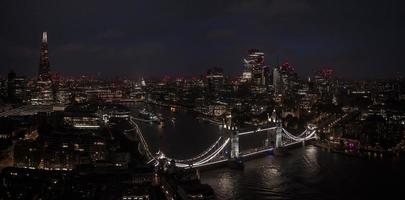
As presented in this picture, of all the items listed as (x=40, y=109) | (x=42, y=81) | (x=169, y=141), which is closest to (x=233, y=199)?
(x=169, y=141)

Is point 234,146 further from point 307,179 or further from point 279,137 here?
point 279,137

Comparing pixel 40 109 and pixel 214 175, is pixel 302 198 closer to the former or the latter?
pixel 214 175

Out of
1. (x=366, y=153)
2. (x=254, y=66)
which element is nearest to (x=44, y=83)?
(x=366, y=153)

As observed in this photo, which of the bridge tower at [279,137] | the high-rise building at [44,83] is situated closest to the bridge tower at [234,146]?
the bridge tower at [279,137]

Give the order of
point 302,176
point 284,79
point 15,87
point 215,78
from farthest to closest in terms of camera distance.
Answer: point 215,78
point 284,79
point 15,87
point 302,176

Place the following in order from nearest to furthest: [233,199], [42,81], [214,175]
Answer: [233,199]
[214,175]
[42,81]

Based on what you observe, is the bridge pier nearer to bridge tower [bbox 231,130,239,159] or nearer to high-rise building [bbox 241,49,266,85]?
bridge tower [bbox 231,130,239,159]
